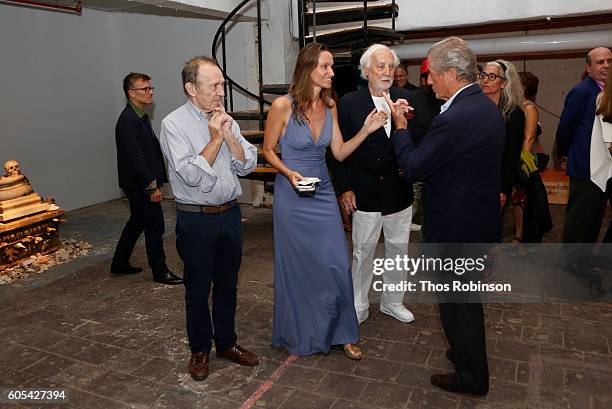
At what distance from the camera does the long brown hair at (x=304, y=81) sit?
307 centimetres

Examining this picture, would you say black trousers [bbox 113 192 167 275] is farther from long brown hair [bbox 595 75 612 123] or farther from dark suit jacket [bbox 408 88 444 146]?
long brown hair [bbox 595 75 612 123]

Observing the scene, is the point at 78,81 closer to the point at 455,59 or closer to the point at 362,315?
the point at 362,315

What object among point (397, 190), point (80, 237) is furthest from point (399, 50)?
point (80, 237)

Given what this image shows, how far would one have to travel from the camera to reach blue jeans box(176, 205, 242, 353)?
→ 288 cm

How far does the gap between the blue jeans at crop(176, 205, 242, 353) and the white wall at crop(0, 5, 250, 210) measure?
4827mm

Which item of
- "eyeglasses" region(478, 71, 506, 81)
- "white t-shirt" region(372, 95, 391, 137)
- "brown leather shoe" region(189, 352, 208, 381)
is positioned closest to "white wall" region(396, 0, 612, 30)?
"eyeglasses" region(478, 71, 506, 81)

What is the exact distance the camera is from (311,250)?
320cm

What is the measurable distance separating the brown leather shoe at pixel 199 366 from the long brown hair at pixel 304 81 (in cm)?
151

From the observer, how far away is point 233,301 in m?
3.16

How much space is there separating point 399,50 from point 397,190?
421 cm

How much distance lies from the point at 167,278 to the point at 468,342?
2898mm

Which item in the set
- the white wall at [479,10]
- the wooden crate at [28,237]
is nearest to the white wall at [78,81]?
the wooden crate at [28,237]

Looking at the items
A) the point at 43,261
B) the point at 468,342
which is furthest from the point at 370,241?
A: the point at 43,261

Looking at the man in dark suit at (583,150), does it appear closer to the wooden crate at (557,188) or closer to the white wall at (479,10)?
the white wall at (479,10)
